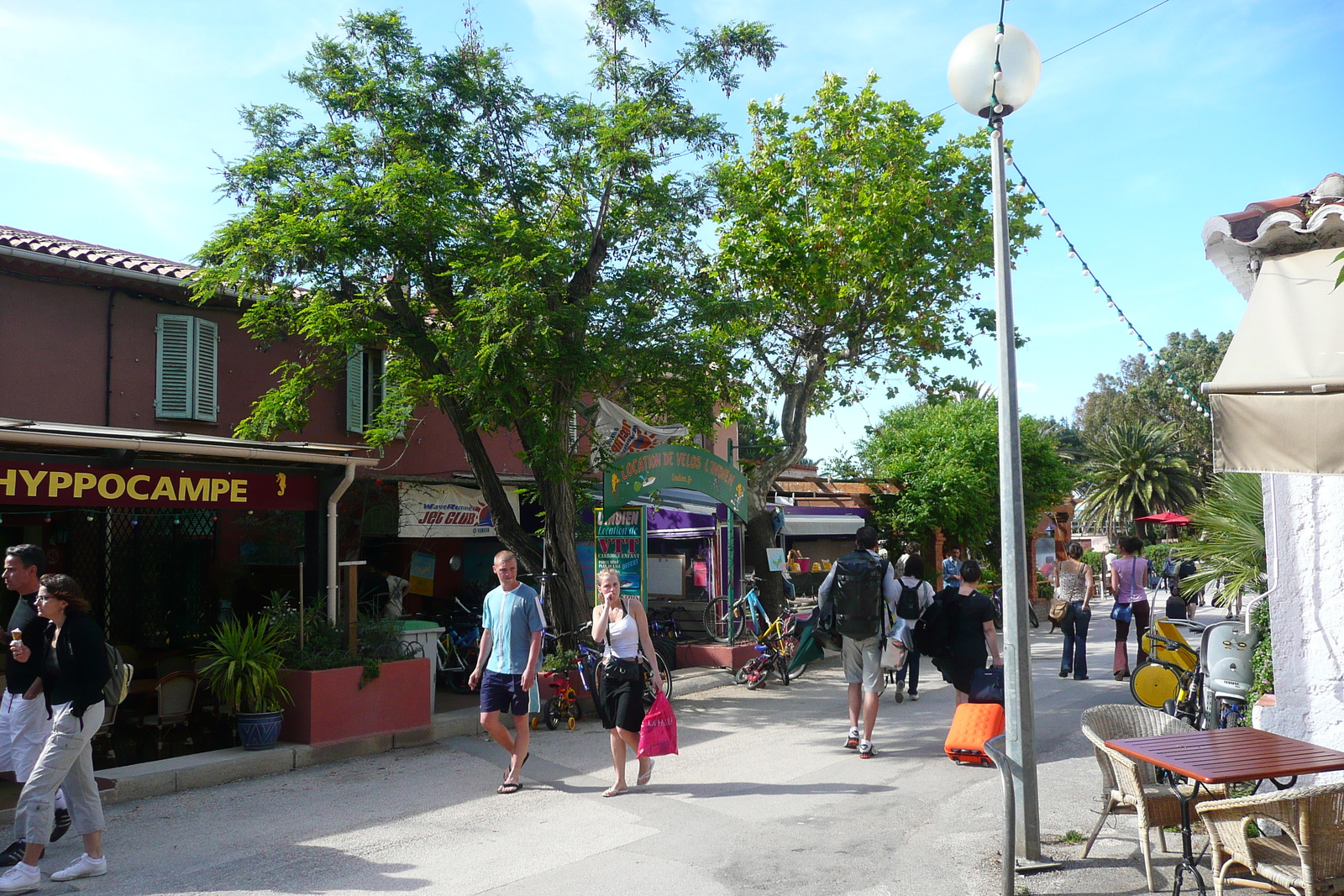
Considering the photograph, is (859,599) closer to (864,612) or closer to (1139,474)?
(864,612)

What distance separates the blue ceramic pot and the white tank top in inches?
130

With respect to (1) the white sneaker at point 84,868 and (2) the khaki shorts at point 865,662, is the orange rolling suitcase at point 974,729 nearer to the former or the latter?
(2) the khaki shorts at point 865,662

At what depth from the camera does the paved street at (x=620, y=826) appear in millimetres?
5602

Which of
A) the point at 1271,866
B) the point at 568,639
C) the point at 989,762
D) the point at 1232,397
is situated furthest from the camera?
the point at 568,639

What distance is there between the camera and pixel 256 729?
8570mm

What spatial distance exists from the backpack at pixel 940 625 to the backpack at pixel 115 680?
20.0ft

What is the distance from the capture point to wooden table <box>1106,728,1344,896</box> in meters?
4.46

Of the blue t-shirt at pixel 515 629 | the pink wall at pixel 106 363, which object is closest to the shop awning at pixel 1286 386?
the blue t-shirt at pixel 515 629

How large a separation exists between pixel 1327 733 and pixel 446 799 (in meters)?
5.84

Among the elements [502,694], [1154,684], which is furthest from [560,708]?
[1154,684]

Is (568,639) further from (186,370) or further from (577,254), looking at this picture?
(186,370)

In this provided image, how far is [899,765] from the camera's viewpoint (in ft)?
27.6

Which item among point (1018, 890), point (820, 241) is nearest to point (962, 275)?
point (820, 241)

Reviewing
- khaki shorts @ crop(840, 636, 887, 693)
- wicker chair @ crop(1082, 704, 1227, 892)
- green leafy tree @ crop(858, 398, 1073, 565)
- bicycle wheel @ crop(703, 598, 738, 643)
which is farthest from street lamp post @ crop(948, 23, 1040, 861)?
green leafy tree @ crop(858, 398, 1073, 565)
